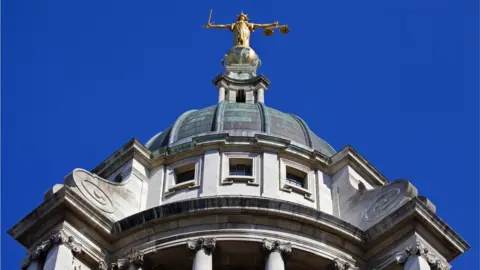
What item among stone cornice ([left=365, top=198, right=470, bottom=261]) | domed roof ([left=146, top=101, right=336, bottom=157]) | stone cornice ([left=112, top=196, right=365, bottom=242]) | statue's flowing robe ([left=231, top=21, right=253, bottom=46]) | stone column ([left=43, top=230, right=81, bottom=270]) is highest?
statue's flowing robe ([left=231, top=21, right=253, bottom=46])

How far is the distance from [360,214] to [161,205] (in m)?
7.28

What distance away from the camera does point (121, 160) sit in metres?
49.2

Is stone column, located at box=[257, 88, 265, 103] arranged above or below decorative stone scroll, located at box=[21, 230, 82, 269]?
above

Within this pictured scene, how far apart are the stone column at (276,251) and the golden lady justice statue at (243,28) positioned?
1864 centimetres

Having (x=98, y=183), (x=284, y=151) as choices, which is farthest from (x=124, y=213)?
(x=284, y=151)

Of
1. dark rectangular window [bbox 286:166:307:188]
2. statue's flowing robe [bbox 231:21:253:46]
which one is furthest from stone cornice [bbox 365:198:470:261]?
statue's flowing robe [bbox 231:21:253:46]

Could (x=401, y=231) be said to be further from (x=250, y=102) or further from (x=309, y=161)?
(x=250, y=102)

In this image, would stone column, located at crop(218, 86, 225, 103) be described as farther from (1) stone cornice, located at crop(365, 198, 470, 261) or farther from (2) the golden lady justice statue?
(1) stone cornice, located at crop(365, 198, 470, 261)

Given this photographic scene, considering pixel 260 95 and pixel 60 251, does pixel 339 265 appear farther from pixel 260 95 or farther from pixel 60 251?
pixel 260 95

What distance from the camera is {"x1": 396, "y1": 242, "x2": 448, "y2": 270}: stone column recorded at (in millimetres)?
43125

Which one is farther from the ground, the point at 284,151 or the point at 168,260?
the point at 284,151

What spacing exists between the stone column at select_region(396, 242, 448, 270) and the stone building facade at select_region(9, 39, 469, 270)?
44 mm

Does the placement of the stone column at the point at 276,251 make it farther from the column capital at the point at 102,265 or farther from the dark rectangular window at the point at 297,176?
the column capital at the point at 102,265

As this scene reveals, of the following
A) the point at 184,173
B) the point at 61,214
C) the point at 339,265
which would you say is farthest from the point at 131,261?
the point at 339,265
